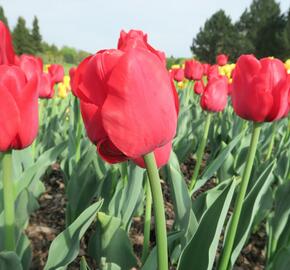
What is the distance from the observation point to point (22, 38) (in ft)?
115

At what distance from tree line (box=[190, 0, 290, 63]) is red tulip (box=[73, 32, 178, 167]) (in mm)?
35588

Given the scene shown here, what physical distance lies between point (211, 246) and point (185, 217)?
35 cm

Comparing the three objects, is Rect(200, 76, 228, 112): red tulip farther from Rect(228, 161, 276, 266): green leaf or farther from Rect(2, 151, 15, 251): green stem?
Rect(2, 151, 15, 251): green stem

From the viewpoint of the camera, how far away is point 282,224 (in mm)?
1603

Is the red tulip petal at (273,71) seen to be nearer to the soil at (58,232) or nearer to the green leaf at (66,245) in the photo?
the green leaf at (66,245)

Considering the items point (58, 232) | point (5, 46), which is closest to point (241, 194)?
point (5, 46)

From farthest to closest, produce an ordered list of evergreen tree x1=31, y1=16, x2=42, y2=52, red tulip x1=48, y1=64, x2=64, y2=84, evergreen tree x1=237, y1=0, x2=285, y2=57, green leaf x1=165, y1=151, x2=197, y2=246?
1. evergreen tree x1=31, y1=16, x2=42, y2=52
2. evergreen tree x1=237, y1=0, x2=285, y2=57
3. red tulip x1=48, y1=64, x2=64, y2=84
4. green leaf x1=165, y1=151, x2=197, y2=246

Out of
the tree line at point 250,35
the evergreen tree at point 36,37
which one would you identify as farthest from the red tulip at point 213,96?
the evergreen tree at point 36,37

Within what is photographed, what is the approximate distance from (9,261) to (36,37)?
4214 cm

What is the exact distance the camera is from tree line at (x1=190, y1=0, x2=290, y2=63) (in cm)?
3563

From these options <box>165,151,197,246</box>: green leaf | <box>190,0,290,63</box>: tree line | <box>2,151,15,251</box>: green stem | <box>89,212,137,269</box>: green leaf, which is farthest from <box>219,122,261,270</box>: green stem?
<box>190,0,290,63</box>: tree line

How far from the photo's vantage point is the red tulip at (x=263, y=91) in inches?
47.9

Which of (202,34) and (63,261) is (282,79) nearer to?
(63,261)

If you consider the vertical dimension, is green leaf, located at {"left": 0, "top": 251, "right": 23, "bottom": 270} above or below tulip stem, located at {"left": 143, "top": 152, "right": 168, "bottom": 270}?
below
